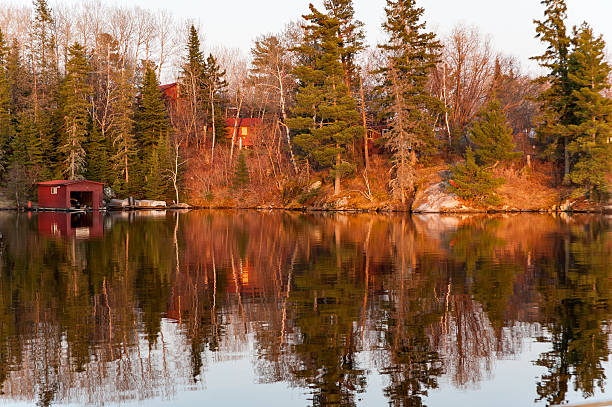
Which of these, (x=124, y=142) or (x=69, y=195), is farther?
(x=124, y=142)

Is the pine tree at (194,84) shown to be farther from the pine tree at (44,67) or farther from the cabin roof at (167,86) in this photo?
the pine tree at (44,67)

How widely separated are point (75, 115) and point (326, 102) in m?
29.8

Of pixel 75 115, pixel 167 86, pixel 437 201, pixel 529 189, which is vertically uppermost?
pixel 167 86

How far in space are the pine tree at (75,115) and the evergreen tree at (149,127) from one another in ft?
20.8

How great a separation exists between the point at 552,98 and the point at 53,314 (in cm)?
4939

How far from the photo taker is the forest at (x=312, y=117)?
169ft

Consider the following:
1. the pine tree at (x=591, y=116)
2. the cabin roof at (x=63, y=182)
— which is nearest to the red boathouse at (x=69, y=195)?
the cabin roof at (x=63, y=182)

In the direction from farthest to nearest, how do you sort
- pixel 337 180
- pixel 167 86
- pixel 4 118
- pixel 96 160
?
pixel 167 86, pixel 96 160, pixel 4 118, pixel 337 180

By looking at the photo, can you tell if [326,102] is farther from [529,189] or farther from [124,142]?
[124,142]

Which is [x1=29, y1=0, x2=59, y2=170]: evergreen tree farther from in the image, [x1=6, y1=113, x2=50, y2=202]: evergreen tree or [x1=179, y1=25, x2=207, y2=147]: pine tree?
[x1=179, y1=25, x2=207, y2=147]: pine tree

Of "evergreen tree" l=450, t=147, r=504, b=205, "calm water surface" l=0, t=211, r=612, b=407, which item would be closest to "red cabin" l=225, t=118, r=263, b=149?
"evergreen tree" l=450, t=147, r=504, b=205

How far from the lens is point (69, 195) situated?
60.5 meters

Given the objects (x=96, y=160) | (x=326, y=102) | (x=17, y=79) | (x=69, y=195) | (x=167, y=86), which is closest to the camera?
(x=326, y=102)

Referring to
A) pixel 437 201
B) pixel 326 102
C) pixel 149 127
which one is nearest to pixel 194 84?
pixel 149 127
